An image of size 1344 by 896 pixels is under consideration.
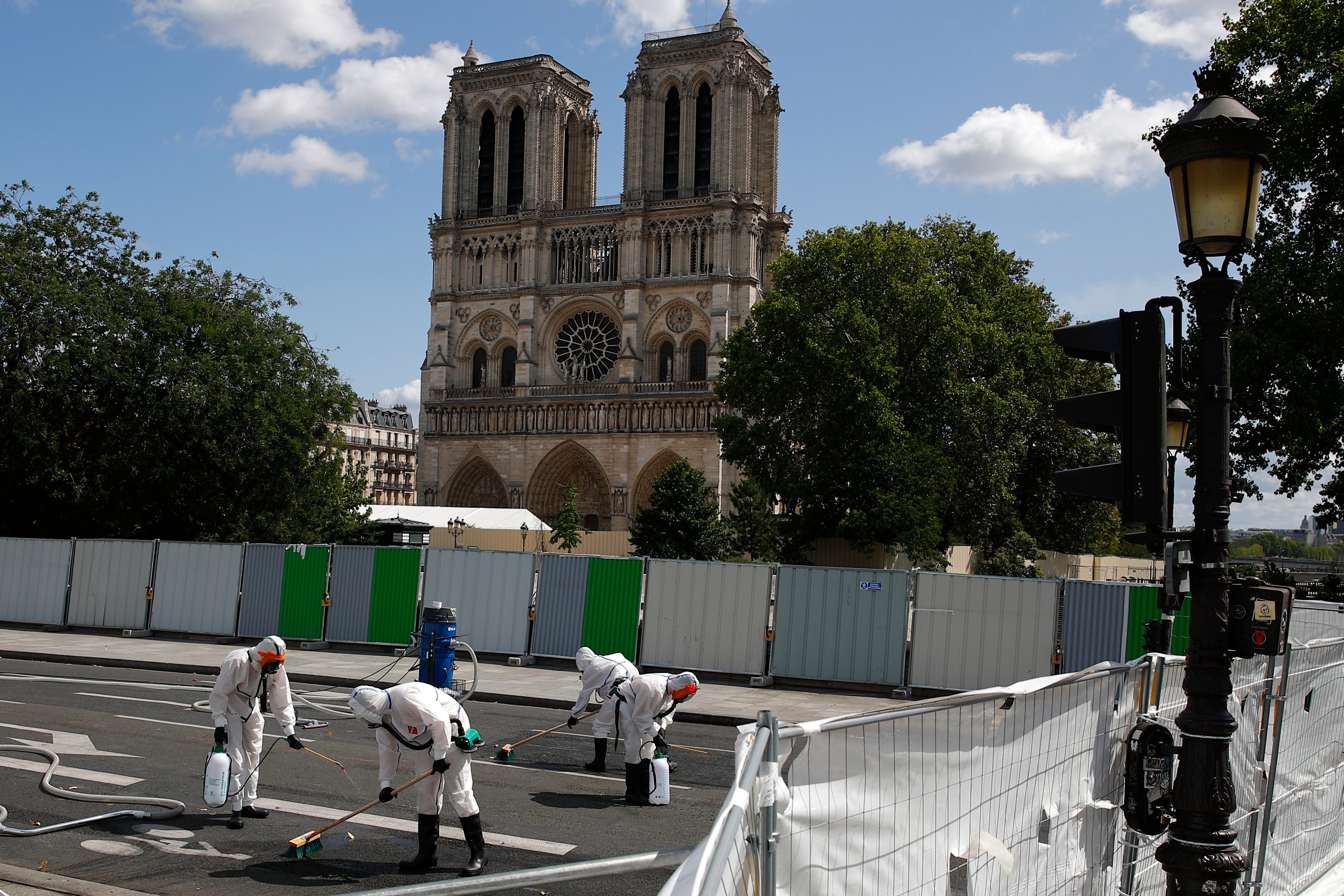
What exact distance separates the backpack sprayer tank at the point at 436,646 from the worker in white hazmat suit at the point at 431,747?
5.63 metres

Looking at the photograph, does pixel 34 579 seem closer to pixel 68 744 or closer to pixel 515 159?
pixel 68 744

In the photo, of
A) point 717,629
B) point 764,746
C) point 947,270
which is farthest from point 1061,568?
point 764,746

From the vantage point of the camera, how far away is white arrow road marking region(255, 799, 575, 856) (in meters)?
7.57

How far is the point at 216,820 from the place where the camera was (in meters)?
8.16

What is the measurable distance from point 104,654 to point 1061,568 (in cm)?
3763

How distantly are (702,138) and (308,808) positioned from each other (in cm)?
5158

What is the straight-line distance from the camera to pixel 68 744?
1059 centimetres

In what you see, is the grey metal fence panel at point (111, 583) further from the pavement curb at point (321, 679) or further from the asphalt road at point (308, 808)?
the asphalt road at point (308, 808)

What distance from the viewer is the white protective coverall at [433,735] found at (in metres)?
6.86

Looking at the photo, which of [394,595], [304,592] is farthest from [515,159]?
[394,595]

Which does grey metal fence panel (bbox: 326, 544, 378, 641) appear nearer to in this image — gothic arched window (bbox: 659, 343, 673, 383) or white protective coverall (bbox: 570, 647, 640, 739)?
white protective coverall (bbox: 570, 647, 640, 739)

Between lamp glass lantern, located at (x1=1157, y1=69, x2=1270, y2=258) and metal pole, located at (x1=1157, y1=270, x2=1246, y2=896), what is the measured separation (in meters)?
0.18

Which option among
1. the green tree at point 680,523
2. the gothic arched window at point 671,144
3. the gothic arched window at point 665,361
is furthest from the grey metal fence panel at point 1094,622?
the gothic arched window at point 671,144

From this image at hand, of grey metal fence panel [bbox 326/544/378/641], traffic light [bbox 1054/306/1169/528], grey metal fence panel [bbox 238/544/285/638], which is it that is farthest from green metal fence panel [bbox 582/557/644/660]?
traffic light [bbox 1054/306/1169/528]
